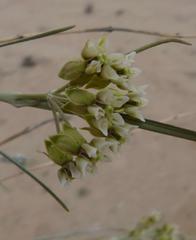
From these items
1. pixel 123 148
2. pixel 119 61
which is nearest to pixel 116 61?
pixel 119 61

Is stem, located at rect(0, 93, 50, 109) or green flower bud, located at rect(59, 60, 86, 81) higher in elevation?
green flower bud, located at rect(59, 60, 86, 81)

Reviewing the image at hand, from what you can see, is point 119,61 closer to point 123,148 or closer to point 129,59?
point 129,59

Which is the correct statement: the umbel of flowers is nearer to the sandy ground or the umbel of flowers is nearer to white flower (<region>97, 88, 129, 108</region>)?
white flower (<region>97, 88, 129, 108</region>)

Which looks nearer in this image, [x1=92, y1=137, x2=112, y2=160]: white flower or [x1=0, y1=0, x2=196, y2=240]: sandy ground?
[x1=92, y1=137, x2=112, y2=160]: white flower

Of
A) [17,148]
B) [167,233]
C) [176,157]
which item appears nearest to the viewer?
[167,233]

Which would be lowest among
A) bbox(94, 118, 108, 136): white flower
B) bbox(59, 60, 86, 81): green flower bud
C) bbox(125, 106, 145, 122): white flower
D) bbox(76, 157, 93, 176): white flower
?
bbox(76, 157, 93, 176): white flower

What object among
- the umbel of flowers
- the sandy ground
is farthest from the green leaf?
the sandy ground

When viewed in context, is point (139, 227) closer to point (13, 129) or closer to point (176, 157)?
point (176, 157)

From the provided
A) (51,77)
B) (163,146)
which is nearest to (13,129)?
(51,77)
